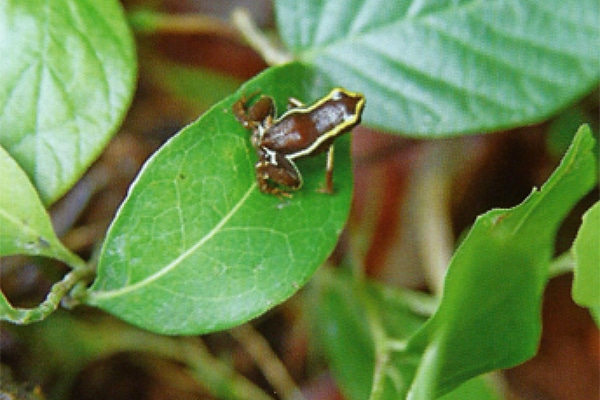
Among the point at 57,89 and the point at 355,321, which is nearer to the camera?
the point at 57,89

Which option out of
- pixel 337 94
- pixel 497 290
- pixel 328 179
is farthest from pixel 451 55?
pixel 497 290

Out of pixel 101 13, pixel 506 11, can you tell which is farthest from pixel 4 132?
pixel 506 11

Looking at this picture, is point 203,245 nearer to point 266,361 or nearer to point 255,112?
point 255,112

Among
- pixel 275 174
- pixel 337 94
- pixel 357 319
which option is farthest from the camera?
pixel 357 319

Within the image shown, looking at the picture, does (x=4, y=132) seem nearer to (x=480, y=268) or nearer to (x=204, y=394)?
(x=480, y=268)

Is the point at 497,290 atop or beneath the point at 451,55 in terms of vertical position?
beneath

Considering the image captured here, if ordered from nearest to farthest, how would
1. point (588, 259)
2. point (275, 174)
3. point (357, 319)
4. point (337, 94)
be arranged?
point (588, 259) → point (275, 174) → point (337, 94) → point (357, 319)

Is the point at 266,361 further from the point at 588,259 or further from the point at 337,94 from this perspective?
the point at 588,259

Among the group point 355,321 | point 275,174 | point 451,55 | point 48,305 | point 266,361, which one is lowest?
point 266,361
